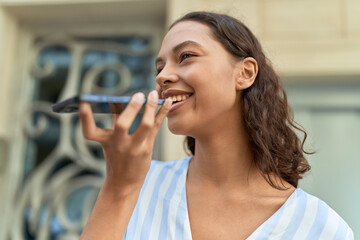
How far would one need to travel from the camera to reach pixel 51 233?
1.93 meters

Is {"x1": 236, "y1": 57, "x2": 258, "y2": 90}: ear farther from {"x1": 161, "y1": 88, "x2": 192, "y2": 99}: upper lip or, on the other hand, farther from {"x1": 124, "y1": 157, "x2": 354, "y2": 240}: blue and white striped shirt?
{"x1": 124, "y1": 157, "x2": 354, "y2": 240}: blue and white striped shirt

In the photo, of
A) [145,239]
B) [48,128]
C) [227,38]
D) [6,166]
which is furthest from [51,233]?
[227,38]

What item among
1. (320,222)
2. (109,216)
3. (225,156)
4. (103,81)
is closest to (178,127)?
(225,156)

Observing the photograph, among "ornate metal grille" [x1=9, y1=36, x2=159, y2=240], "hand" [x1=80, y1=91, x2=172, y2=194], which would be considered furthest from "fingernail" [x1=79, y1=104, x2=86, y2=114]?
"ornate metal grille" [x1=9, y1=36, x2=159, y2=240]

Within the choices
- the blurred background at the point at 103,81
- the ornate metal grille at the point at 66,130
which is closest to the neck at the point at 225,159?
the blurred background at the point at 103,81

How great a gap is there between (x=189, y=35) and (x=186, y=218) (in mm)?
464

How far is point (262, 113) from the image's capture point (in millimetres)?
952

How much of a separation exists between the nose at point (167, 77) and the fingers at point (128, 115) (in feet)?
0.94

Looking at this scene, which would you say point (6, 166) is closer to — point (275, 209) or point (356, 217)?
point (275, 209)

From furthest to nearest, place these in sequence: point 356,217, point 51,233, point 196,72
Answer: point 51,233, point 356,217, point 196,72

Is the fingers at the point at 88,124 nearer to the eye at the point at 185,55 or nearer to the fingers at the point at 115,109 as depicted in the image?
the fingers at the point at 115,109

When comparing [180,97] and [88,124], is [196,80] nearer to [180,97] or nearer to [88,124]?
[180,97]

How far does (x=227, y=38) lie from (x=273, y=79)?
23 centimetres

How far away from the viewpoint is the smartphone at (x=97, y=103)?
521mm
